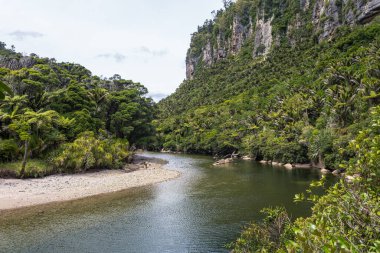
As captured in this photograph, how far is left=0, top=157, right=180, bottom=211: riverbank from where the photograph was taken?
3238 centimetres

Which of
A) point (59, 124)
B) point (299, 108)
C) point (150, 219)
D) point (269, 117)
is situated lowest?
point (150, 219)

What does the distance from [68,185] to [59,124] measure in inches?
553

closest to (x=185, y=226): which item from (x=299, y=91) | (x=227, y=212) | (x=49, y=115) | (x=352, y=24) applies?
(x=227, y=212)

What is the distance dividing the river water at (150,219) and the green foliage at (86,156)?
42.7ft

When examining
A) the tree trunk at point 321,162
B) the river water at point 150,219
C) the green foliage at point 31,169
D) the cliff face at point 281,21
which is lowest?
the river water at point 150,219

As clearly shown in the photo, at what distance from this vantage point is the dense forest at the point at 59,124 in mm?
43459

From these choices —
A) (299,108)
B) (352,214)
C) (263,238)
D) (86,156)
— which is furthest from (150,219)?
(299,108)

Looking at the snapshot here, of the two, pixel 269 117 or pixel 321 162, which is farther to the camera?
pixel 269 117

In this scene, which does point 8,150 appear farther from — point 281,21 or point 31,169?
point 281,21

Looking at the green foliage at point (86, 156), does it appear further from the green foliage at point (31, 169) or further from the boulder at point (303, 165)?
the boulder at point (303, 165)

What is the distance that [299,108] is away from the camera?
74125mm

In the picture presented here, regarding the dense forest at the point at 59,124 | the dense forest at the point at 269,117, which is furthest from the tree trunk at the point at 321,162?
the dense forest at the point at 59,124

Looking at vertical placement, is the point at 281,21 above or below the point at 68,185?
above

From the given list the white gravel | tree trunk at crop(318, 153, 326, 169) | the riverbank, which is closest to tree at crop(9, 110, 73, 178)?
the riverbank
